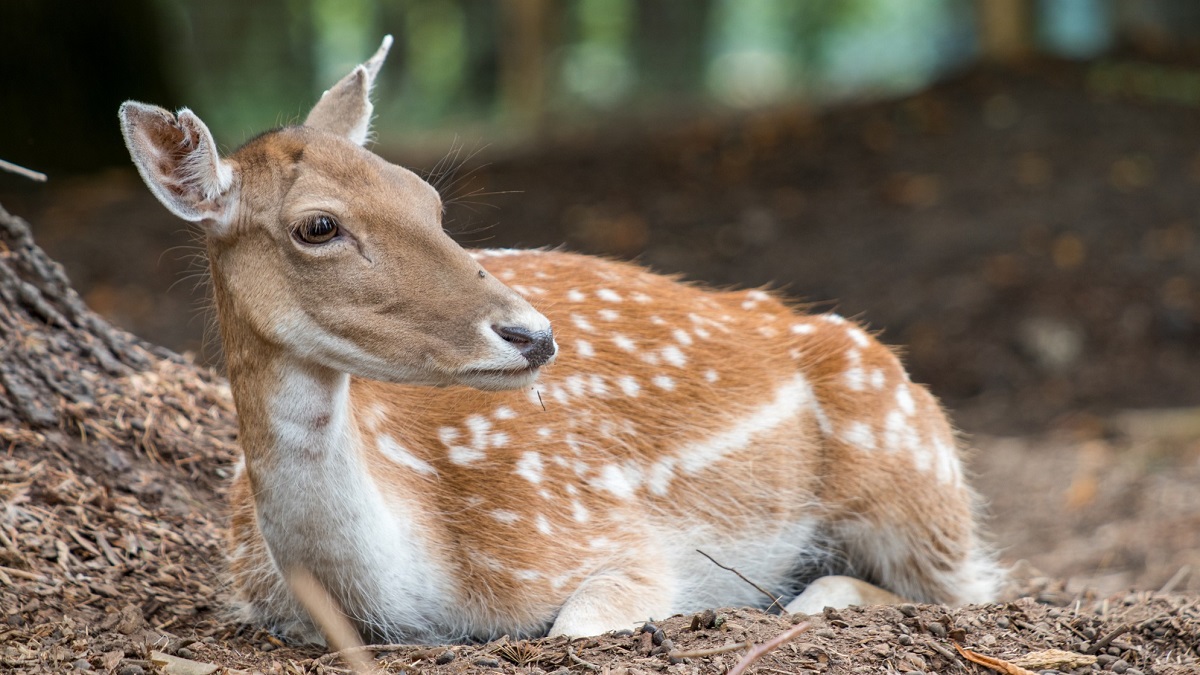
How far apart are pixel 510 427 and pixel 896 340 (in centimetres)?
523

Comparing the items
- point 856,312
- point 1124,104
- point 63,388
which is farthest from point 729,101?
point 63,388

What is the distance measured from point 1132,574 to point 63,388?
13.8 feet

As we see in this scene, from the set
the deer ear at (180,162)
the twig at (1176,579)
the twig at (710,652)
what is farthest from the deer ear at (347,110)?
the twig at (1176,579)

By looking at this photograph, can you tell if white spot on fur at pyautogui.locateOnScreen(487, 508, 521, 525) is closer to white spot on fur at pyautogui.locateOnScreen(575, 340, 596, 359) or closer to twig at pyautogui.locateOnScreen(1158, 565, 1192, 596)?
white spot on fur at pyautogui.locateOnScreen(575, 340, 596, 359)

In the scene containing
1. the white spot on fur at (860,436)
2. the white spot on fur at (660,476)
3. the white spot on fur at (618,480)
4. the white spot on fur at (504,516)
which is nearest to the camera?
the white spot on fur at (504,516)

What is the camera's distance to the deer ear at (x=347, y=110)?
3535 mm

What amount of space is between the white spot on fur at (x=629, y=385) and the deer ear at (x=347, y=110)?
3.60 ft

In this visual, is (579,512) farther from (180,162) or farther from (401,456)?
(180,162)

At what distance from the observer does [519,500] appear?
3.66 m

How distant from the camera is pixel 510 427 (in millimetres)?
3764

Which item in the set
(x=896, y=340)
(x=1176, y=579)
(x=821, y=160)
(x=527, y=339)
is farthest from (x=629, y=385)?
(x=821, y=160)

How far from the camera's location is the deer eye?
3.02 metres

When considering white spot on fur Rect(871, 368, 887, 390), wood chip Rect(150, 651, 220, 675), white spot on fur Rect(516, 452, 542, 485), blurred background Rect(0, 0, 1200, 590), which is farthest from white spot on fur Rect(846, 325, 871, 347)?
wood chip Rect(150, 651, 220, 675)

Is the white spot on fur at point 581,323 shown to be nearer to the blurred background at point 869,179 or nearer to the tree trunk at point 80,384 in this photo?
the tree trunk at point 80,384
